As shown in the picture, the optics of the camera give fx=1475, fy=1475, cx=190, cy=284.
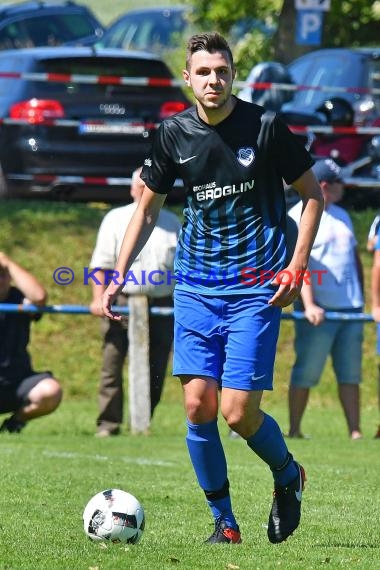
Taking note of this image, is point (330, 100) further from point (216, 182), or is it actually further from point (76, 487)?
point (216, 182)

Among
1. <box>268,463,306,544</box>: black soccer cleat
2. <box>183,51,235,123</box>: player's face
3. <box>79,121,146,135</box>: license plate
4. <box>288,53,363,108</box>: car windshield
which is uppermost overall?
<box>183,51,235,123</box>: player's face

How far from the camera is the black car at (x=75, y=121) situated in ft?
55.5

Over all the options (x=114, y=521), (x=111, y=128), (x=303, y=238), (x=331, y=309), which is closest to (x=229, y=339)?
(x=303, y=238)

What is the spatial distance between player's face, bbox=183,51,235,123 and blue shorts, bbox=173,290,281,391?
0.81 metres

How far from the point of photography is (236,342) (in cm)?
634

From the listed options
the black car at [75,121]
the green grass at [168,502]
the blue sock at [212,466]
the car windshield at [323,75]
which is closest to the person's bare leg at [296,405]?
the green grass at [168,502]

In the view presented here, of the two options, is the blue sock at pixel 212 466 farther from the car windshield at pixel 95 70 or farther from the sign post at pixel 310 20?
the sign post at pixel 310 20

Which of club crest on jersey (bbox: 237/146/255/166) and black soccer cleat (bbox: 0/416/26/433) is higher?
club crest on jersey (bbox: 237/146/255/166)

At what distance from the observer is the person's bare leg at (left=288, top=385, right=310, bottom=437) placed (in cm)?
1169

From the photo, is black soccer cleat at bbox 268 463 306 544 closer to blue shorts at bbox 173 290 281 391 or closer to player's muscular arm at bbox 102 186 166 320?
blue shorts at bbox 173 290 281 391

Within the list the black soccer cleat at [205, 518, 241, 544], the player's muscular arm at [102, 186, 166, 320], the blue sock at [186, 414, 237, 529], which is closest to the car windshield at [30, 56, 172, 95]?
the player's muscular arm at [102, 186, 166, 320]

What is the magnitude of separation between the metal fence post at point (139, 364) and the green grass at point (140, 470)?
0.26m

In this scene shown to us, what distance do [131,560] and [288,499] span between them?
0.88 metres

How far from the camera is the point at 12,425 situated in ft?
36.5
